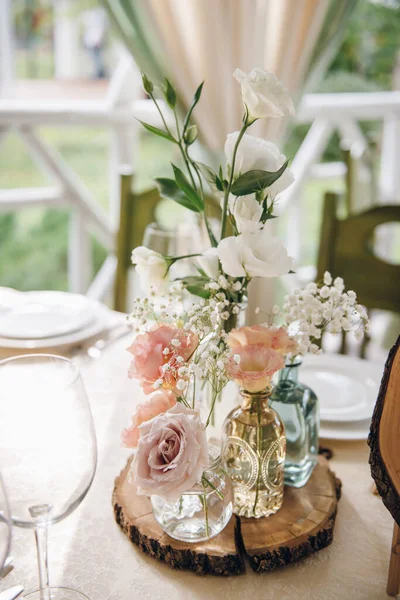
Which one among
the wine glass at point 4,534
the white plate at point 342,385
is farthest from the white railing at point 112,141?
the wine glass at point 4,534

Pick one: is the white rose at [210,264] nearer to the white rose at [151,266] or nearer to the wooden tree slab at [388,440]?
the white rose at [151,266]

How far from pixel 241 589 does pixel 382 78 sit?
10.9 feet

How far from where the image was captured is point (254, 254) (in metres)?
0.74

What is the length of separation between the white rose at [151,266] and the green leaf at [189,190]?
80 mm

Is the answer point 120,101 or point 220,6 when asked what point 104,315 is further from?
point 120,101

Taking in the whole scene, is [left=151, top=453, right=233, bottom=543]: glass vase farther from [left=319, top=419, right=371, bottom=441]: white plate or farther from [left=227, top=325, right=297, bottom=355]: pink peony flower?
[left=319, top=419, right=371, bottom=441]: white plate

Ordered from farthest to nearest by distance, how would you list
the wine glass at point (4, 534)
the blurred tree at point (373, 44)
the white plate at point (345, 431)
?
1. the blurred tree at point (373, 44)
2. the white plate at point (345, 431)
3. the wine glass at point (4, 534)

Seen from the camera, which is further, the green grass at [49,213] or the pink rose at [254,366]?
the green grass at [49,213]

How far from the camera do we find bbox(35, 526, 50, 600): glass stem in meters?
0.65

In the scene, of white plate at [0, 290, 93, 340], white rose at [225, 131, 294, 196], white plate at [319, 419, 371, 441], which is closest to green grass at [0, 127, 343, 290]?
white plate at [0, 290, 93, 340]

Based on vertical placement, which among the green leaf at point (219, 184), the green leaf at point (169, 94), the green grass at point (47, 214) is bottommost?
the green grass at point (47, 214)

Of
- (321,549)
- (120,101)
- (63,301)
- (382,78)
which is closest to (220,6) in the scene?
(120,101)

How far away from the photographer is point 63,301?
4.97ft

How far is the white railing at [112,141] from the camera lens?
8.26ft
